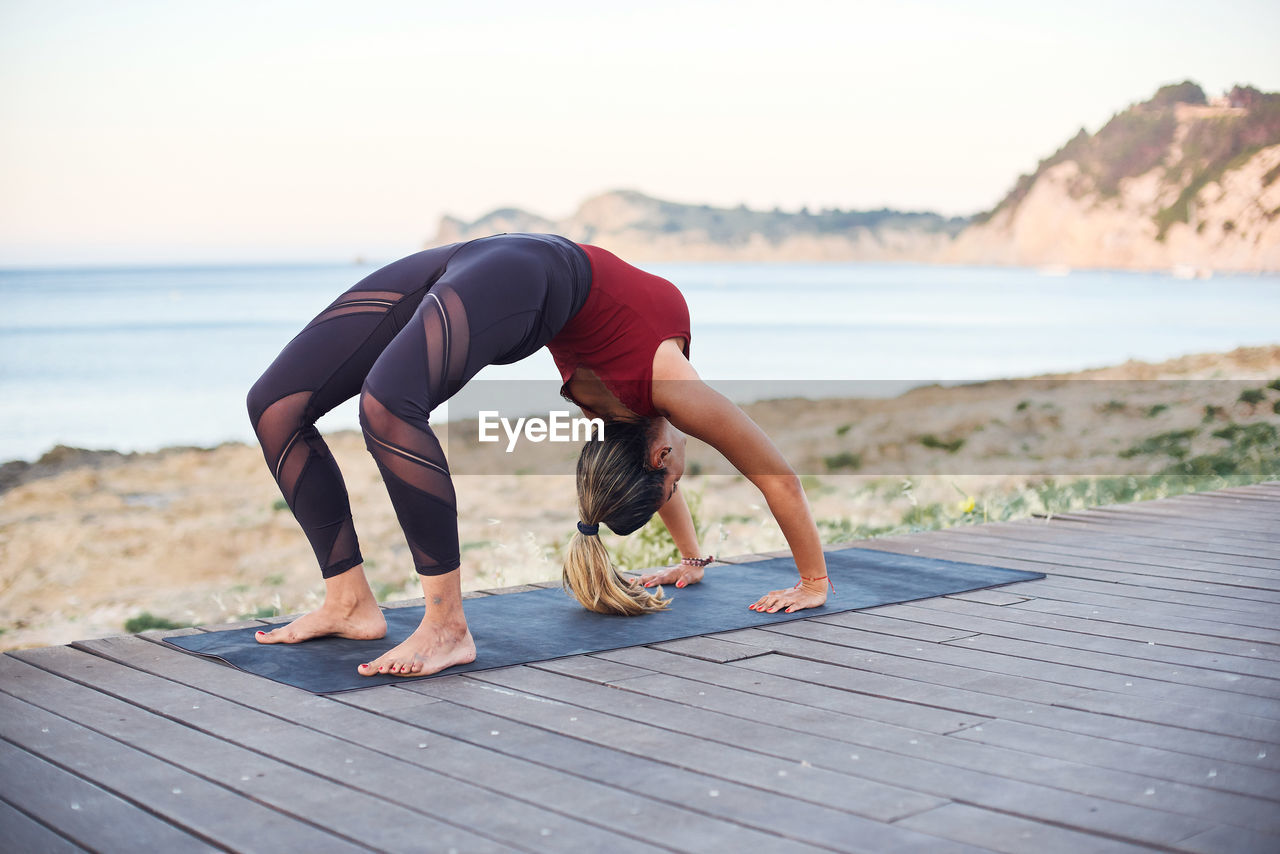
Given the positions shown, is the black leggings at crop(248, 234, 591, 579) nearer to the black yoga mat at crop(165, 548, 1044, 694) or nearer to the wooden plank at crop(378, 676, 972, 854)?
the black yoga mat at crop(165, 548, 1044, 694)

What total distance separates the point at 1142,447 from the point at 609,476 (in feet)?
20.8

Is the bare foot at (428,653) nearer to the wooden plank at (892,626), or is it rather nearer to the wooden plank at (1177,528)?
the wooden plank at (892,626)

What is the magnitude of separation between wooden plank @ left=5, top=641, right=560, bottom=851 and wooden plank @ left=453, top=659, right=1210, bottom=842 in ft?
1.23

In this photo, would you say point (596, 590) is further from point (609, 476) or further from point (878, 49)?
point (878, 49)

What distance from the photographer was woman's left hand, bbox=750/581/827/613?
287 cm

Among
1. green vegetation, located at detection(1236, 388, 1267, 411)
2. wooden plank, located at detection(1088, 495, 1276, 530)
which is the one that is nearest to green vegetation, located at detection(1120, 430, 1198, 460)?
green vegetation, located at detection(1236, 388, 1267, 411)

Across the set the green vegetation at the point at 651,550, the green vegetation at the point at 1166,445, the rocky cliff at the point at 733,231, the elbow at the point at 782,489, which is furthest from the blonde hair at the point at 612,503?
the rocky cliff at the point at 733,231

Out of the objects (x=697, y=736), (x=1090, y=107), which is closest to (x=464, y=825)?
(x=697, y=736)

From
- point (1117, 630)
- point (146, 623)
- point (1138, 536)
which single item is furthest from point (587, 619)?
point (146, 623)

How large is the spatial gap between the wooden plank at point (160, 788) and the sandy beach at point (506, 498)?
2.00 m

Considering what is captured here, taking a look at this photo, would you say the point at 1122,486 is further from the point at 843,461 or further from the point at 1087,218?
the point at 1087,218

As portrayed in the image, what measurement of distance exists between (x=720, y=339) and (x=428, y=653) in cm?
2912

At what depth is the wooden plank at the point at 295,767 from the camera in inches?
58.5

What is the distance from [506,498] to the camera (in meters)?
8.28
